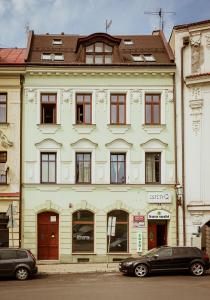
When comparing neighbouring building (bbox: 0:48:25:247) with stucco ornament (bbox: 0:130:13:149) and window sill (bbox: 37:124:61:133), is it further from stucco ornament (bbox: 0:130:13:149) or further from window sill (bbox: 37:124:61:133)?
window sill (bbox: 37:124:61:133)

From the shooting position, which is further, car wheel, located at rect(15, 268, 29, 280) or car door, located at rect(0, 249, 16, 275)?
car wheel, located at rect(15, 268, 29, 280)

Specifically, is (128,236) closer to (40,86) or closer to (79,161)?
(79,161)

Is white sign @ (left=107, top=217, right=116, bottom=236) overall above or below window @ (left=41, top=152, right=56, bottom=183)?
below

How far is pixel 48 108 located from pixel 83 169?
4.02 metres

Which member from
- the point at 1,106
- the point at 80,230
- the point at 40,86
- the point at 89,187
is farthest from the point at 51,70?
the point at 80,230

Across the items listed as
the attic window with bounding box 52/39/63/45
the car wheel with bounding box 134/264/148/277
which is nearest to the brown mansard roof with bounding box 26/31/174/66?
the attic window with bounding box 52/39/63/45

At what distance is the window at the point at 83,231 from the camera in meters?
32.8

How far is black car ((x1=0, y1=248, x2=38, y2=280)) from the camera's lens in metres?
25.8

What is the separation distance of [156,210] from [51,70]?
9.86m

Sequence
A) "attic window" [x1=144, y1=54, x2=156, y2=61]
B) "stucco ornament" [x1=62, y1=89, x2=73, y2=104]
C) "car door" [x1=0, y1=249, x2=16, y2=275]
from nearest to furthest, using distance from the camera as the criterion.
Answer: "car door" [x1=0, y1=249, x2=16, y2=275] → "stucco ornament" [x1=62, y1=89, x2=73, y2=104] → "attic window" [x1=144, y1=54, x2=156, y2=61]

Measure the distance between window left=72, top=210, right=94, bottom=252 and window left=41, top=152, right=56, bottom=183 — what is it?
7.89 feet

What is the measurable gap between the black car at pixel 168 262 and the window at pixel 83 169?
7.48 meters

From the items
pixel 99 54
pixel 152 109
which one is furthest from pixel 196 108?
pixel 99 54

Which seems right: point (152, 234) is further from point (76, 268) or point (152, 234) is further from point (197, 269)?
point (197, 269)
